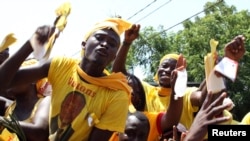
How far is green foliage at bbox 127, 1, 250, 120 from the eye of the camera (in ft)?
68.8

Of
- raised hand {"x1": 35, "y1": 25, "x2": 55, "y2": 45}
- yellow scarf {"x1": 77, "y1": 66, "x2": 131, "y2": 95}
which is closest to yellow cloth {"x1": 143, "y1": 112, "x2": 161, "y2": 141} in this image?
yellow scarf {"x1": 77, "y1": 66, "x2": 131, "y2": 95}

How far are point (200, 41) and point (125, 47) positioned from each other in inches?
756

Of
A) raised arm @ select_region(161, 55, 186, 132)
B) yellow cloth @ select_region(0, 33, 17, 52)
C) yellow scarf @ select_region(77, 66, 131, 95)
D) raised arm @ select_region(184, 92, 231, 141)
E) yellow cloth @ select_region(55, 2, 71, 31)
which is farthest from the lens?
raised arm @ select_region(161, 55, 186, 132)

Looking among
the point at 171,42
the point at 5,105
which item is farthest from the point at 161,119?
the point at 171,42

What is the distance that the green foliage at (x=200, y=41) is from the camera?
20969 mm

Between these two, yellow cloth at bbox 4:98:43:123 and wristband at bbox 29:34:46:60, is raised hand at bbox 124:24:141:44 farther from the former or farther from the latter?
wristband at bbox 29:34:46:60

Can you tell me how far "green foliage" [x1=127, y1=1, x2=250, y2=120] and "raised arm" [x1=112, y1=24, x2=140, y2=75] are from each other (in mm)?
16445

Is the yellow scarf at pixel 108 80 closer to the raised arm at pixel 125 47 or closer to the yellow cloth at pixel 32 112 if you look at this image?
the yellow cloth at pixel 32 112

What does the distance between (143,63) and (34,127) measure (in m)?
20.6

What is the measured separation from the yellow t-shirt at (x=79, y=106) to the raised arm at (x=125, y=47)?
696 mm

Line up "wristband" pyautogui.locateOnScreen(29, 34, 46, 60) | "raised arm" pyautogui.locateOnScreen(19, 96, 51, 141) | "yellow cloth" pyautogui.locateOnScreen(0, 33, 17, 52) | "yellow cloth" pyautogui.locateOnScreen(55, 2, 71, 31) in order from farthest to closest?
1. "raised arm" pyautogui.locateOnScreen(19, 96, 51, 141)
2. "yellow cloth" pyautogui.locateOnScreen(55, 2, 71, 31)
3. "yellow cloth" pyautogui.locateOnScreen(0, 33, 17, 52)
4. "wristband" pyautogui.locateOnScreen(29, 34, 46, 60)

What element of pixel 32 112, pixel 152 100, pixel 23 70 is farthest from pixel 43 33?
pixel 152 100

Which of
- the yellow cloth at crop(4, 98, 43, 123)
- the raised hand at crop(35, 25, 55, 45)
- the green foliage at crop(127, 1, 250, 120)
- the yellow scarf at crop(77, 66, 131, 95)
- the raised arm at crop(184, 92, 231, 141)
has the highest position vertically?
the raised hand at crop(35, 25, 55, 45)

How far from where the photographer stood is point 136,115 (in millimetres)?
3738
